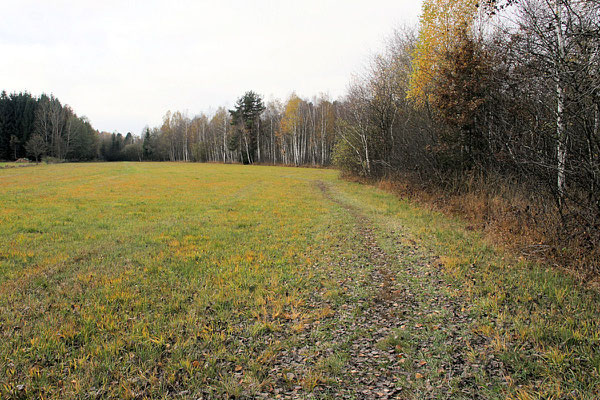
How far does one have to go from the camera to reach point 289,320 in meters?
4.97

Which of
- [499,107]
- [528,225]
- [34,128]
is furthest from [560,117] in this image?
[34,128]

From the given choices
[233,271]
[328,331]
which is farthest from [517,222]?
[233,271]

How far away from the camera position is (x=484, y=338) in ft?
14.1

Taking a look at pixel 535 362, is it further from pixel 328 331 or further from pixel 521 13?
pixel 521 13

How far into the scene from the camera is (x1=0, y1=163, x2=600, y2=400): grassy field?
3529 millimetres

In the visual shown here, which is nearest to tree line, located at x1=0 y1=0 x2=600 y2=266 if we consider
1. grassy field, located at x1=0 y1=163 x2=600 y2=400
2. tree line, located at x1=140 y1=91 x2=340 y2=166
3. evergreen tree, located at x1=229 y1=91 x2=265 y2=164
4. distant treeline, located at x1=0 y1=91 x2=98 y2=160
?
→ grassy field, located at x1=0 y1=163 x2=600 y2=400

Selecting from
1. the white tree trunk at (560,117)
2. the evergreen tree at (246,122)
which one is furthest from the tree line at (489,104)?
the evergreen tree at (246,122)

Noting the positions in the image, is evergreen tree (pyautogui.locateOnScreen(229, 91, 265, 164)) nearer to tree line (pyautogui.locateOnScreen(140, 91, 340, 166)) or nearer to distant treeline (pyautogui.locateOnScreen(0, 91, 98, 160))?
tree line (pyautogui.locateOnScreen(140, 91, 340, 166))

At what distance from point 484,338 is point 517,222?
536cm

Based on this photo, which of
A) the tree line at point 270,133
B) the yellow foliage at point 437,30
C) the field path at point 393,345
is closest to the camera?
the field path at point 393,345

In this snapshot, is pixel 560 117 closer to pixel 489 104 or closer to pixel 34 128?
pixel 489 104

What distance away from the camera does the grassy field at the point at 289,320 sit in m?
3.53

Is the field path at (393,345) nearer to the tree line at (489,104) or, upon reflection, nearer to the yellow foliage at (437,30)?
the tree line at (489,104)

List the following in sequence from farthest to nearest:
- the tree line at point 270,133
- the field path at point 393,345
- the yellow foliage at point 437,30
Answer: the tree line at point 270,133
the yellow foliage at point 437,30
the field path at point 393,345
